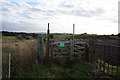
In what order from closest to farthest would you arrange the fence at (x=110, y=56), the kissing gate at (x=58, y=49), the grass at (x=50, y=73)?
the grass at (x=50, y=73)
the fence at (x=110, y=56)
the kissing gate at (x=58, y=49)

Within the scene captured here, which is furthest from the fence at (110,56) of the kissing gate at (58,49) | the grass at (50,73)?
the kissing gate at (58,49)

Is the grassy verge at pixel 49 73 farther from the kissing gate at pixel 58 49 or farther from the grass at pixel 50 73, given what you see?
the kissing gate at pixel 58 49

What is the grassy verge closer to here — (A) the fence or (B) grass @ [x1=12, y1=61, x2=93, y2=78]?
(B) grass @ [x1=12, y1=61, x2=93, y2=78]

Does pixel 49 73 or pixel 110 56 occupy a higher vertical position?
pixel 110 56

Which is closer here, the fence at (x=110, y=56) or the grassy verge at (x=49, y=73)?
the grassy verge at (x=49, y=73)

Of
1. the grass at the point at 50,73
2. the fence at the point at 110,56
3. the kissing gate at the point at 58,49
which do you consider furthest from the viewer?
the kissing gate at the point at 58,49

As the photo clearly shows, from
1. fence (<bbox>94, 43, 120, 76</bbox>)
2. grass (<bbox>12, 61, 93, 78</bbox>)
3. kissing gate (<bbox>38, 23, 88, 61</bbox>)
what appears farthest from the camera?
kissing gate (<bbox>38, 23, 88, 61</bbox>)

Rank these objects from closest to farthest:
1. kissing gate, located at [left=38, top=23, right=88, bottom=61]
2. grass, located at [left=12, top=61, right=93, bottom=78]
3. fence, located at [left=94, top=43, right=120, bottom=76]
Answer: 1. grass, located at [left=12, top=61, right=93, bottom=78]
2. fence, located at [left=94, top=43, right=120, bottom=76]
3. kissing gate, located at [left=38, top=23, right=88, bottom=61]

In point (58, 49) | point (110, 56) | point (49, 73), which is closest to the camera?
point (49, 73)

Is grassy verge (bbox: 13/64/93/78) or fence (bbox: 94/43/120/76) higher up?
fence (bbox: 94/43/120/76)

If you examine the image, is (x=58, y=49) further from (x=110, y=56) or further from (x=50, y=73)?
(x=110, y=56)

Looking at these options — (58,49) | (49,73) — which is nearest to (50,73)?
(49,73)

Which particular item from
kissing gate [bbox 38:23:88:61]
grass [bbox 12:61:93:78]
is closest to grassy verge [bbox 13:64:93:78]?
grass [bbox 12:61:93:78]

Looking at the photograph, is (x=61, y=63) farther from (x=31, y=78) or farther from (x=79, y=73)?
(x=31, y=78)
